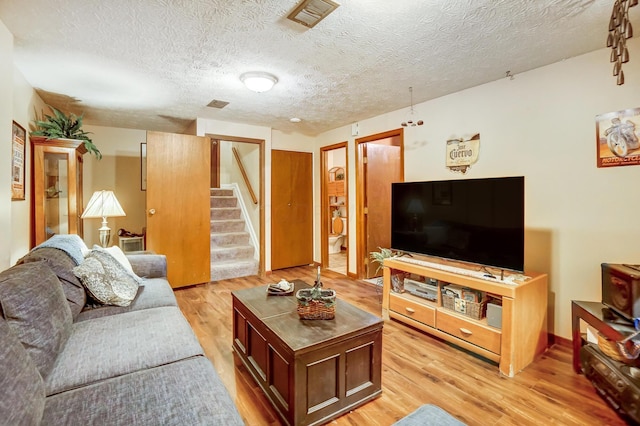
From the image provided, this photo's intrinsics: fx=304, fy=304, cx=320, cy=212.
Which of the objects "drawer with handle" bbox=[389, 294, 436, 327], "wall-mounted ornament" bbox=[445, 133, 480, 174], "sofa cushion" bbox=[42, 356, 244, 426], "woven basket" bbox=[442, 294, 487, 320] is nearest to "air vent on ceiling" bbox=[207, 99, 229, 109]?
"wall-mounted ornament" bbox=[445, 133, 480, 174]

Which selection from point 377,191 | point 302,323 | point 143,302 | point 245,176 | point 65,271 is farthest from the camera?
point 245,176

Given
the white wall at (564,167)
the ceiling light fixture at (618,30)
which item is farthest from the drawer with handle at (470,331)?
the ceiling light fixture at (618,30)

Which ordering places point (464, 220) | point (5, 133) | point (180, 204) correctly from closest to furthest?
1. point (5, 133)
2. point (464, 220)
3. point (180, 204)

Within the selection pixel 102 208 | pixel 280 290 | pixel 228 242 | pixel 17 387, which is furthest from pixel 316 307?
pixel 228 242

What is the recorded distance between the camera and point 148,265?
2.84m

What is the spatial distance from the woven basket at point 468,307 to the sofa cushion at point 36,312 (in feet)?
8.37

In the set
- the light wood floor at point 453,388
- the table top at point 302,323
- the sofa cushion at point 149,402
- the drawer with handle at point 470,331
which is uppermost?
the table top at point 302,323

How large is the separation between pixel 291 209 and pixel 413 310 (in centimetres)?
285

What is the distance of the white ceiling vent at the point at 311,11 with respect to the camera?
1715 millimetres

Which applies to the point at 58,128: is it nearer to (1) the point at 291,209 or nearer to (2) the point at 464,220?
(1) the point at 291,209

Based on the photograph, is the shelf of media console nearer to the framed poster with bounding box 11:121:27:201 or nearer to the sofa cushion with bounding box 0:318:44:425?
the sofa cushion with bounding box 0:318:44:425

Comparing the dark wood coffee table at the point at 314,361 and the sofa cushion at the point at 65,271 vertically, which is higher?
the sofa cushion at the point at 65,271

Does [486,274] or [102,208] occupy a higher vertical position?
[102,208]

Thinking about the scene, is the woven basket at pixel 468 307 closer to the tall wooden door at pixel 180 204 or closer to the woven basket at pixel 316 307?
the woven basket at pixel 316 307
